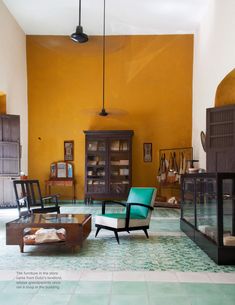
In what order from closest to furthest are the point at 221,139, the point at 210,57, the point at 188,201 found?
the point at 188,201
the point at 221,139
the point at 210,57

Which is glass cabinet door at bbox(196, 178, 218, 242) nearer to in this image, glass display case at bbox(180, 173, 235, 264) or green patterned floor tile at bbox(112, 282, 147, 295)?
glass display case at bbox(180, 173, 235, 264)

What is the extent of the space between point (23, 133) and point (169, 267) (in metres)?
7.30

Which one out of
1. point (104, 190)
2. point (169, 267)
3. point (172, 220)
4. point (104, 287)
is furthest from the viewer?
point (104, 190)

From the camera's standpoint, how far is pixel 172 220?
22.1 feet

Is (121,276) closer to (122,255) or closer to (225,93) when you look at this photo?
(122,255)

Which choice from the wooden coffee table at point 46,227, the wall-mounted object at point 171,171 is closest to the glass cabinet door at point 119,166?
the wall-mounted object at point 171,171

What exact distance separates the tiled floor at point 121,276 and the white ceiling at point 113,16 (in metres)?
6.45

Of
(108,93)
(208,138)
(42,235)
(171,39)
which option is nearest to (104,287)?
(42,235)

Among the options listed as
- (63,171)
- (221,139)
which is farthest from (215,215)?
(63,171)

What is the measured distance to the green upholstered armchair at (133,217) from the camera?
471cm

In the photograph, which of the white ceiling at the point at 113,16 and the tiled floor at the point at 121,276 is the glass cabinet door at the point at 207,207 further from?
the white ceiling at the point at 113,16

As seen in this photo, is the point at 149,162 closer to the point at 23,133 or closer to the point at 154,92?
the point at 154,92

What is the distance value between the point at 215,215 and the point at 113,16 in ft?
23.6

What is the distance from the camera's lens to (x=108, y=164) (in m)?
9.50
